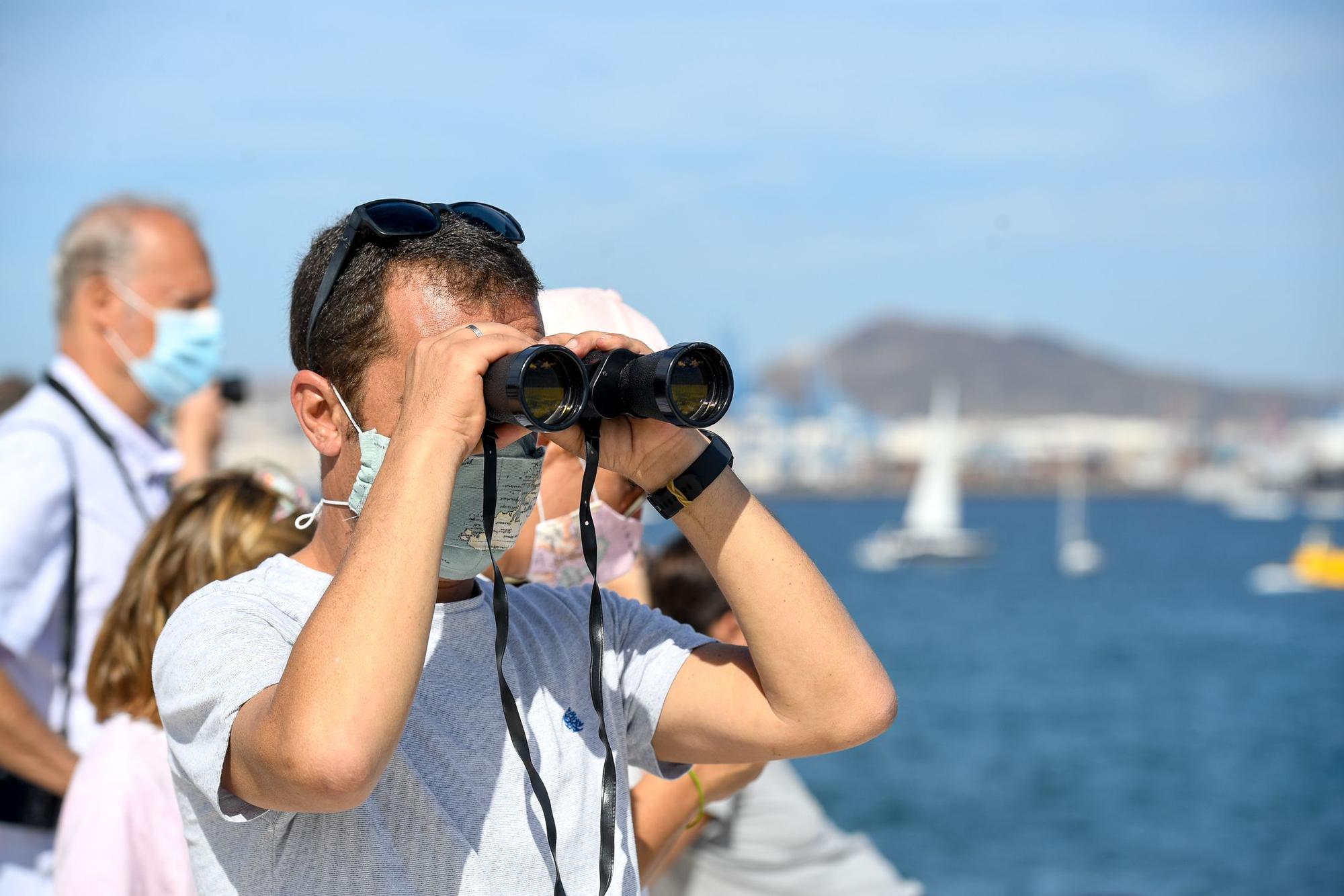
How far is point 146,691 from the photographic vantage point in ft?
8.69

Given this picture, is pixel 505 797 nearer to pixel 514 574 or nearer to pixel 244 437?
pixel 514 574

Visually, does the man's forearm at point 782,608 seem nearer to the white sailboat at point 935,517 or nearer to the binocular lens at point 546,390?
the binocular lens at point 546,390

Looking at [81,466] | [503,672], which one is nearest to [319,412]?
[503,672]

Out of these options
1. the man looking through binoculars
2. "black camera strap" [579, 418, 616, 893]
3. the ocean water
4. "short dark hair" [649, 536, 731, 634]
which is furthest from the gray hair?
the ocean water

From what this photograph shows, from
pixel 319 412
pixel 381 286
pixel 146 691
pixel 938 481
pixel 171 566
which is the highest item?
pixel 938 481

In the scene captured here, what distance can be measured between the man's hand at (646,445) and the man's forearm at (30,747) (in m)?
1.81

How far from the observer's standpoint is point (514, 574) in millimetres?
2650

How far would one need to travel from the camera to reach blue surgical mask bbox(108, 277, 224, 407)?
4.00m

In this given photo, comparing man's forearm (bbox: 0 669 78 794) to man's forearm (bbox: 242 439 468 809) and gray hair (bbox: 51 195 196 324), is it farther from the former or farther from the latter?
man's forearm (bbox: 242 439 468 809)

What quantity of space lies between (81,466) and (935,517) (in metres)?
73.9

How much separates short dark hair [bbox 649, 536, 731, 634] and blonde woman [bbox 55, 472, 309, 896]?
42.9 inches

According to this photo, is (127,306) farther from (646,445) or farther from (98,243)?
(646,445)

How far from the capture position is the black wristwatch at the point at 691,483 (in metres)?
Result: 1.99

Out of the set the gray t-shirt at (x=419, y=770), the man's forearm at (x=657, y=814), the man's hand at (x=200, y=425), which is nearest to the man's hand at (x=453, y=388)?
the gray t-shirt at (x=419, y=770)
